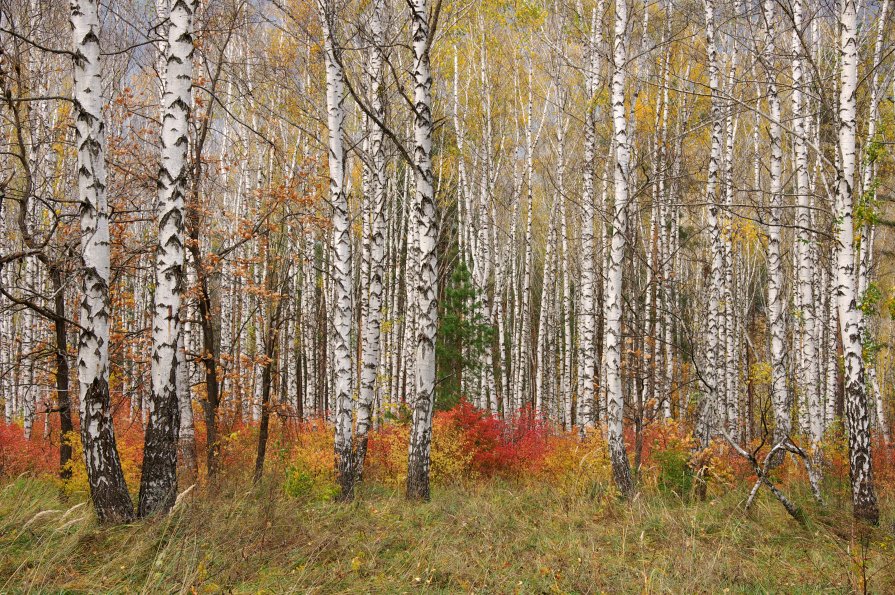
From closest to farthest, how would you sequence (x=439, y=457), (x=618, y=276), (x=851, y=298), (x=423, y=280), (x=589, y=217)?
(x=851, y=298) < (x=423, y=280) < (x=618, y=276) < (x=589, y=217) < (x=439, y=457)

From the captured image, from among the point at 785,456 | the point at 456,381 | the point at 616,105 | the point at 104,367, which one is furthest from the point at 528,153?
the point at 104,367

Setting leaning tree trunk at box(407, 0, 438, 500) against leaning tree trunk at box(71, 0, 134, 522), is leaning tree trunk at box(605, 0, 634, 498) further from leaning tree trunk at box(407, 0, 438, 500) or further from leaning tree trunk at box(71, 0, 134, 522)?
leaning tree trunk at box(71, 0, 134, 522)

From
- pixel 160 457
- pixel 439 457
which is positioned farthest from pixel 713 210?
pixel 160 457

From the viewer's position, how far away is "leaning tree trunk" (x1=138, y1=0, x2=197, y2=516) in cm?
559

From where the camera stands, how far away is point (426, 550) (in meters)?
5.59

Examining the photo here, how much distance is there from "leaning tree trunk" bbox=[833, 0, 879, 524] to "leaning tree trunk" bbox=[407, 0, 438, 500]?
4383 millimetres

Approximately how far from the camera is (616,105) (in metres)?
8.49

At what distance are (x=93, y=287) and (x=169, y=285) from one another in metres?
0.60

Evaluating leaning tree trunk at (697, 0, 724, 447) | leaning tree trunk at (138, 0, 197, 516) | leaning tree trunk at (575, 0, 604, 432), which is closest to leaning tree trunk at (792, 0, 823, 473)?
leaning tree trunk at (697, 0, 724, 447)

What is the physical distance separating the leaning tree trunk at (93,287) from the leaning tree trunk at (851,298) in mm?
6781

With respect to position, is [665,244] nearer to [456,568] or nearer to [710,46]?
[710,46]

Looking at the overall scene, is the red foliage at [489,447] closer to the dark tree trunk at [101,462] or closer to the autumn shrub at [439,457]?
the autumn shrub at [439,457]

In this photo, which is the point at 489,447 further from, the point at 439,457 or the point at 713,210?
the point at 713,210

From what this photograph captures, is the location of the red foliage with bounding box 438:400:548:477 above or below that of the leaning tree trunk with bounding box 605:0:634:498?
below
